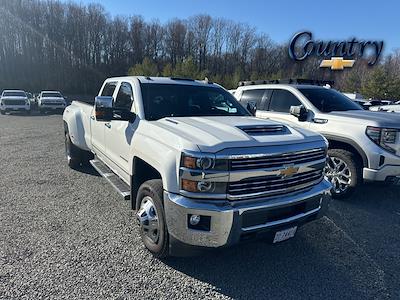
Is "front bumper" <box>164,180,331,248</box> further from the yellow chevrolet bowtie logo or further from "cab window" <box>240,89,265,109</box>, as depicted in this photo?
the yellow chevrolet bowtie logo

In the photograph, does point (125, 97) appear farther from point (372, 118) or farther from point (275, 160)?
point (372, 118)

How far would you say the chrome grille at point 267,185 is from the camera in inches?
106

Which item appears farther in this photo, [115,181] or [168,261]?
[115,181]

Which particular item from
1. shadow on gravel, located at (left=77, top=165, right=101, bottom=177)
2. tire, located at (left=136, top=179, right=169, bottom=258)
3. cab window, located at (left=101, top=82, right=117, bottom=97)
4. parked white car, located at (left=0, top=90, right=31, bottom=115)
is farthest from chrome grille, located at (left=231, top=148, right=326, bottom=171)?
parked white car, located at (left=0, top=90, right=31, bottom=115)

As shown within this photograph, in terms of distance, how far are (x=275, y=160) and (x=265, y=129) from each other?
48 centimetres

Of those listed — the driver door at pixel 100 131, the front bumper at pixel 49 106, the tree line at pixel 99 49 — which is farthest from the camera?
the tree line at pixel 99 49

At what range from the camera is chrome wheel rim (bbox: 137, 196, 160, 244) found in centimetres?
317

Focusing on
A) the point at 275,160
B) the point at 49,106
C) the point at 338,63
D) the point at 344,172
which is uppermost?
the point at 338,63

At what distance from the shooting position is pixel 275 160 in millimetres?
2811

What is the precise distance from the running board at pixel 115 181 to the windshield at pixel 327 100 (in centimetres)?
381

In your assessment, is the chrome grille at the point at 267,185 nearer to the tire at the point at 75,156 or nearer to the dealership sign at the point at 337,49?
the tire at the point at 75,156

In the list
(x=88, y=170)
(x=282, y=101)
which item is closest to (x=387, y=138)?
(x=282, y=101)

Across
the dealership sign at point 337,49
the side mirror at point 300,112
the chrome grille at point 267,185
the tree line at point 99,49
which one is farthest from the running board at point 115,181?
the tree line at point 99,49

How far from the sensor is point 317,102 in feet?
19.0
